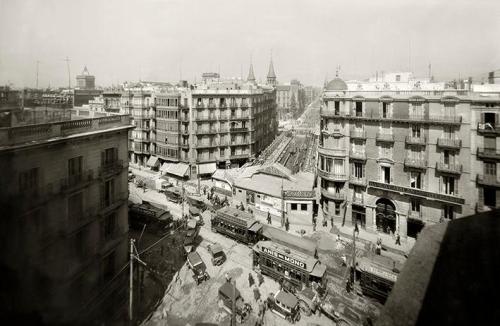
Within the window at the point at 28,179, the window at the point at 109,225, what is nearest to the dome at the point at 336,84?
the window at the point at 109,225

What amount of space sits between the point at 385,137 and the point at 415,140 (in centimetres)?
349

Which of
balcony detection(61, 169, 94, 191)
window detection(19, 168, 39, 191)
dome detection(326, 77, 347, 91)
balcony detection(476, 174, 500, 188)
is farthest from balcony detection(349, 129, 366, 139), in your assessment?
window detection(19, 168, 39, 191)

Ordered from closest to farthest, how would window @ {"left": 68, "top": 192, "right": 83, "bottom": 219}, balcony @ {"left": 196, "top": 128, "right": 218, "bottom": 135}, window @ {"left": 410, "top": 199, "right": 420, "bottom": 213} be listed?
window @ {"left": 68, "top": 192, "right": 83, "bottom": 219} < window @ {"left": 410, "top": 199, "right": 420, "bottom": 213} < balcony @ {"left": 196, "top": 128, "right": 218, "bottom": 135}

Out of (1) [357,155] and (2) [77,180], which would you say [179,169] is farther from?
(2) [77,180]

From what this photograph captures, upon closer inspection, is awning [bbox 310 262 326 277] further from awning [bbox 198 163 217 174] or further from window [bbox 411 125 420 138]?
awning [bbox 198 163 217 174]

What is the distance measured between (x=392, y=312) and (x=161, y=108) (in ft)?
208

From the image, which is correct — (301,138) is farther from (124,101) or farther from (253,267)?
(253,267)

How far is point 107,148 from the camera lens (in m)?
23.6

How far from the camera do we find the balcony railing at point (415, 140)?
1433 inches

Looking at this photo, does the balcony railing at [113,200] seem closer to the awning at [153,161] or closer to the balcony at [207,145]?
the balcony at [207,145]

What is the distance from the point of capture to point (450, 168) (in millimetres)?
34938

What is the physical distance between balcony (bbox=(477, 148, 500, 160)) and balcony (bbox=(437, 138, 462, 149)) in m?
1.96

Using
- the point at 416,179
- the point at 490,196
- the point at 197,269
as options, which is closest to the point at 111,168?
the point at 197,269

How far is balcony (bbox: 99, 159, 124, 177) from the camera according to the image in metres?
22.9
